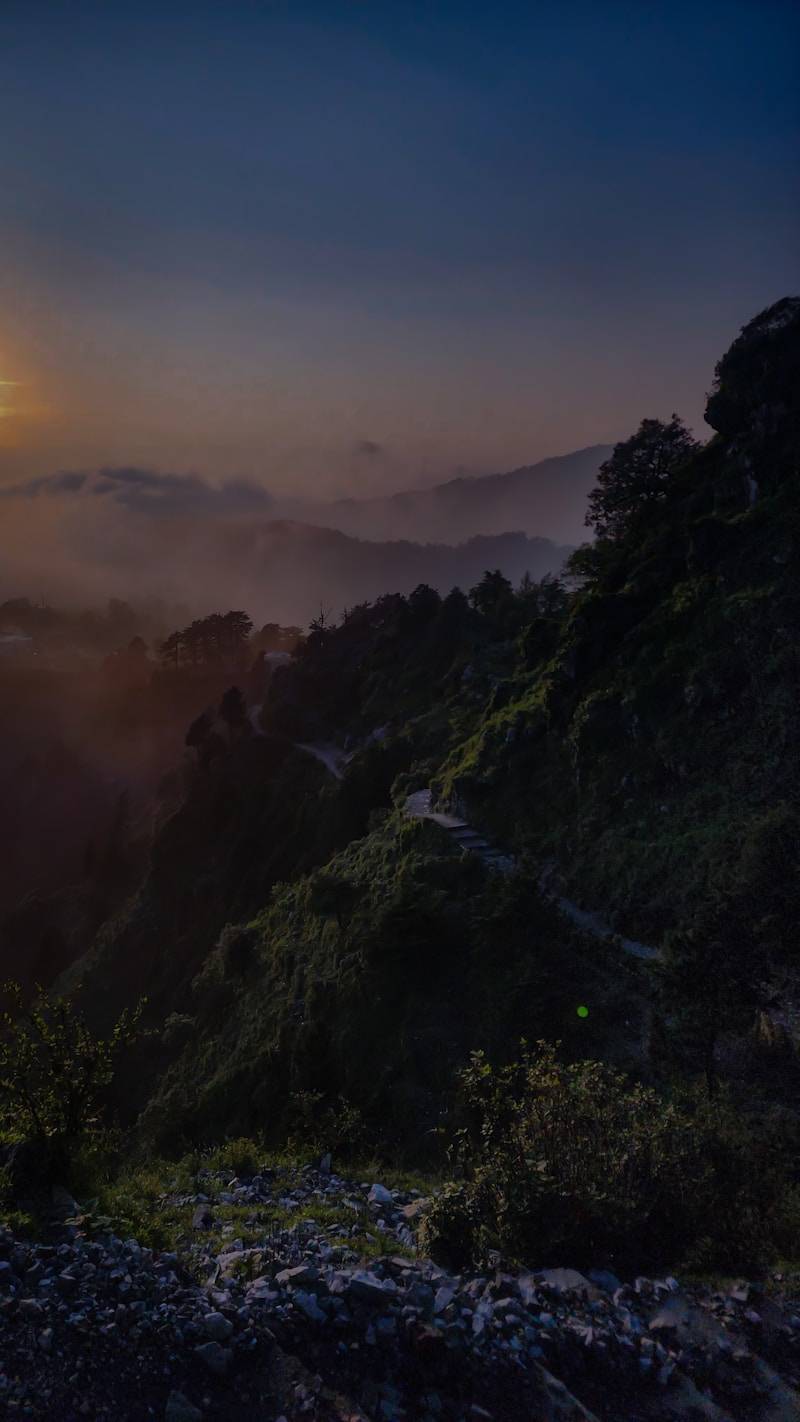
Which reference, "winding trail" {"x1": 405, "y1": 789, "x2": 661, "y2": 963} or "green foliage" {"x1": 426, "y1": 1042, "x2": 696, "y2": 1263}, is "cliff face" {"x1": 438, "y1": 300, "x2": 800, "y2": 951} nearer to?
"winding trail" {"x1": 405, "y1": 789, "x2": 661, "y2": 963}

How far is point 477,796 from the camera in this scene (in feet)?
103

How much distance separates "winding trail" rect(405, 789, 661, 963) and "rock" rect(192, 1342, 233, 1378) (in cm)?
1491

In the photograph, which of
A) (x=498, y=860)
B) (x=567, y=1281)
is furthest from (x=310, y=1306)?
(x=498, y=860)

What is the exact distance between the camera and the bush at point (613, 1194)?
9.42 metres

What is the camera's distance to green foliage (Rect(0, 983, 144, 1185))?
34.4 ft

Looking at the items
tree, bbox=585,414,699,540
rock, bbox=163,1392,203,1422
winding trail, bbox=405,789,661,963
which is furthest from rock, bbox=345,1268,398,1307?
tree, bbox=585,414,699,540

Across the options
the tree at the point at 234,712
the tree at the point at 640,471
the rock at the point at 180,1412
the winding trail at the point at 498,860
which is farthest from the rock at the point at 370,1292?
the tree at the point at 234,712

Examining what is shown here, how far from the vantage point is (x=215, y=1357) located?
7121 millimetres

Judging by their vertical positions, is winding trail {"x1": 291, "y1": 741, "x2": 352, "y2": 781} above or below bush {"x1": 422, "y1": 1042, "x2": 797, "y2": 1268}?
above

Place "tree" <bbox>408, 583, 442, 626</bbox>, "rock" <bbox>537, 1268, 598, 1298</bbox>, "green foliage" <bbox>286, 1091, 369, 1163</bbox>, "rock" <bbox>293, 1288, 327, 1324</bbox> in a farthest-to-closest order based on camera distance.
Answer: "tree" <bbox>408, 583, 442, 626</bbox> < "green foliage" <bbox>286, 1091, 369, 1163</bbox> < "rock" <bbox>537, 1268, 598, 1298</bbox> < "rock" <bbox>293, 1288, 327, 1324</bbox>

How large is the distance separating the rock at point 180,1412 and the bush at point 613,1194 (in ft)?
13.5

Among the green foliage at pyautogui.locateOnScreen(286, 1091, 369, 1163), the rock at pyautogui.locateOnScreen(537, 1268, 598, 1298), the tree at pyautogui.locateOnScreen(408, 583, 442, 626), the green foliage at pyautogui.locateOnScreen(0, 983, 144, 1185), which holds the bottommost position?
the green foliage at pyautogui.locateOnScreen(286, 1091, 369, 1163)

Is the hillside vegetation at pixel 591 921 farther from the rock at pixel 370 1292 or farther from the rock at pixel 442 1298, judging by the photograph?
the rock at pixel 370 1292

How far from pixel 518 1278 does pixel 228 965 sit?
99.2 feet
